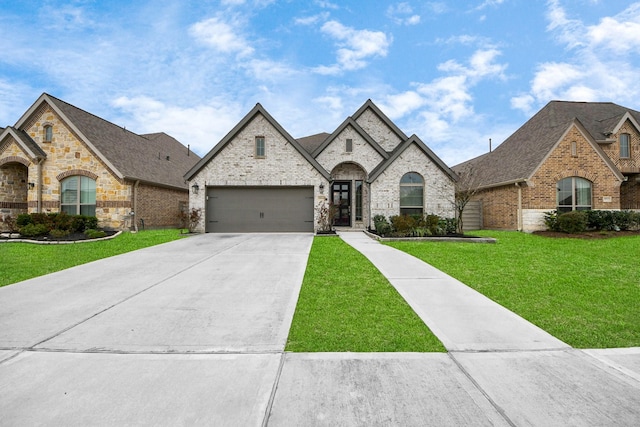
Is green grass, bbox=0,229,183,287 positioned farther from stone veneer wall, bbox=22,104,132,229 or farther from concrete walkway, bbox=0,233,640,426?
stone veneer wall, bbox=22,104,132,229

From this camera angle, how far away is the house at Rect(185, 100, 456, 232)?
17031 mm

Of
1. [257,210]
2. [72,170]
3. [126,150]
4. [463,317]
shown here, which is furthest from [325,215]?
[72,170]

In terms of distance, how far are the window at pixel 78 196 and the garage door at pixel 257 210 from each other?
252 inches

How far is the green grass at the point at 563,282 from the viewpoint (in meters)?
3.96

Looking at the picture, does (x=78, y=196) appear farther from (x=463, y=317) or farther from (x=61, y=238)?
(x=463, y=317)

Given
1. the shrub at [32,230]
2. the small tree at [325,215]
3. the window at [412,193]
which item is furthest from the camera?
the window at [412,193]

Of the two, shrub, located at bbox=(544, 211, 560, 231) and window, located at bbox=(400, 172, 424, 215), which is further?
window, located at bbox=(400, 172, 424, 215)

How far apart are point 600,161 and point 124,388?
23256mm

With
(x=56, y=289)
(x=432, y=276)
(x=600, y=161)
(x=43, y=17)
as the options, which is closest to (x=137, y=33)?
(x=43, y=17)

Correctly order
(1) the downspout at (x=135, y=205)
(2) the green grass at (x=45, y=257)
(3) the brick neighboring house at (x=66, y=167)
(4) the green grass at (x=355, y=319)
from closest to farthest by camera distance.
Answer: (4) the green grass at (x=355, y=319) < (2) the green grass at (x=45, y=257) < (3) the brick neighboring house at (x=66, y=167) < (1) the downspout at (x=135, y=205)

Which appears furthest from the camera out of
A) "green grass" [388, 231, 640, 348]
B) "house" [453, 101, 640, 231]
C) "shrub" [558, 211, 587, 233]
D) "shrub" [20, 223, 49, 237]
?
"house" [453, 101, 640, 231]

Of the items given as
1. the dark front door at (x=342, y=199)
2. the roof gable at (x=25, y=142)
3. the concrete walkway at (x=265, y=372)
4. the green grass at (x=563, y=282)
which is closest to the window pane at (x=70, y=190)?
the roof gable at (x=25, y=142)

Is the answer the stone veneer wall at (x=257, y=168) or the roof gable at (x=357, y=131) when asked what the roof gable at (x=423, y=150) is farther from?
the stone veneer wall at (x=257, y=168)

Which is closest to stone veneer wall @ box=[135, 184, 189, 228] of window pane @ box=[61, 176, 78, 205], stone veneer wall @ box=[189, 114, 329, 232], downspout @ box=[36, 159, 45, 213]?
window pane @ box=[61, 176, 78, 205]
